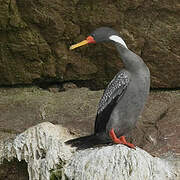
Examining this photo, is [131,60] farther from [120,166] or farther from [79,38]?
[79,38]

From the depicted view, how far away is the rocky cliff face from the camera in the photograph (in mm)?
5055

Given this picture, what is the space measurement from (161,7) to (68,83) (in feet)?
5.68

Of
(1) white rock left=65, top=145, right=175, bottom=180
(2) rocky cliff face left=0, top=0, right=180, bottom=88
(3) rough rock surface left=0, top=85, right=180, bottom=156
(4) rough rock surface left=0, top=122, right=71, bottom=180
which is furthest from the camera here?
(2) rocky cliff face left=0, top=0, right=180, bottom=88

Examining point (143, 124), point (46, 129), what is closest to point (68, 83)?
point (143, 124)

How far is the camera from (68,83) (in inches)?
228

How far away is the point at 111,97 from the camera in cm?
354

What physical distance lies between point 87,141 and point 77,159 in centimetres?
20

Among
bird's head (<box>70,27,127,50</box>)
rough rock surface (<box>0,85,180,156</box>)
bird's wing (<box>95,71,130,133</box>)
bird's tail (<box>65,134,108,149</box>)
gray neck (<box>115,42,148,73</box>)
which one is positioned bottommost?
rough rock surface (<box>0,85,180,156</box>)

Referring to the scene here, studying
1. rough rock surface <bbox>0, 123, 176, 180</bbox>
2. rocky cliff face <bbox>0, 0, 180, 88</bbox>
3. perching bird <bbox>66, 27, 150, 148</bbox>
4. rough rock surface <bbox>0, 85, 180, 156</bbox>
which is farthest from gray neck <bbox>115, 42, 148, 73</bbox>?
rocky cliff face <bbox>0, 0, 180, 88</bbox>

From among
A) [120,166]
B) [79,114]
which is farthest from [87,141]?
[79,114]

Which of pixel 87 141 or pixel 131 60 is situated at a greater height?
pixel 131 60

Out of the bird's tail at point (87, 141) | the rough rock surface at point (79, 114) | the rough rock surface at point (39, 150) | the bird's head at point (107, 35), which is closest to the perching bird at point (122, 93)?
the bird's head at point (107, 35)

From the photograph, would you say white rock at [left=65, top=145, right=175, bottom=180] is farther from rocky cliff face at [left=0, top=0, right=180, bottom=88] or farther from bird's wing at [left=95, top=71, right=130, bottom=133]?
rocky cliff face at [left=0, top=0, right=180, bottom=88]

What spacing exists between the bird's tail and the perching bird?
0.11 meters
